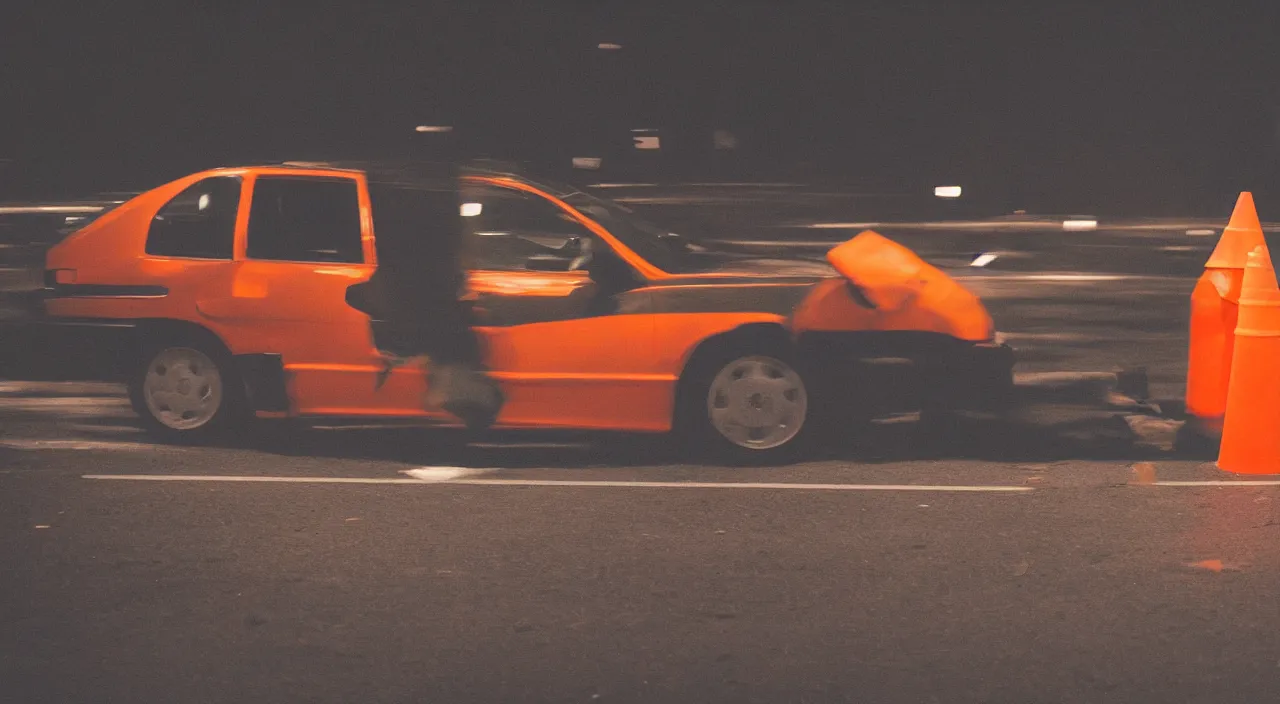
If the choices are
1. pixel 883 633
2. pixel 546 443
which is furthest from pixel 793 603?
pixel 546 443

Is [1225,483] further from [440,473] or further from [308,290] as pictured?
[308,290]

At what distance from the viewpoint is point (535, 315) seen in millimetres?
8242

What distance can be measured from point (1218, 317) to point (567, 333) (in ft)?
11.2

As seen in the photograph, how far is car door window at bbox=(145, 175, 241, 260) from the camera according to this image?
8656mm

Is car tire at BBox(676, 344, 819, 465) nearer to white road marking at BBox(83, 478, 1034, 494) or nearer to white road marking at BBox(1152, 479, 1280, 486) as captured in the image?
white road marking at BBox(83, 478, 1034, 494)

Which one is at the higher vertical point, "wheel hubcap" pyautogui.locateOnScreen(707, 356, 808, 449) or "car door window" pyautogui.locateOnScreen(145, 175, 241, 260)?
"car door window" pyautogui.locateOnScreen(145, 175, 241, 260)

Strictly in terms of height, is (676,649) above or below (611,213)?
below

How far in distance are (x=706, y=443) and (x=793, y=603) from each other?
2.62m

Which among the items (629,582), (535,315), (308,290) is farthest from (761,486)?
(308,290)

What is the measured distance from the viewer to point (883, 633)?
206 inches

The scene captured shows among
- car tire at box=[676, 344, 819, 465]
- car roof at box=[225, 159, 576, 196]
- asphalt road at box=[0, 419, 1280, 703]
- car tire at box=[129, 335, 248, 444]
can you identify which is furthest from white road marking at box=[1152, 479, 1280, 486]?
car tire at box=[129, 335, 248, 444]

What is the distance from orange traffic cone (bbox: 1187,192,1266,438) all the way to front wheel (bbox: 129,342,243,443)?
193 inches

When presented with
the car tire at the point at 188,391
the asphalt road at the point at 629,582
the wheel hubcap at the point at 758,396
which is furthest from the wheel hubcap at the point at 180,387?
the wheel hubcap at the point at 758,396

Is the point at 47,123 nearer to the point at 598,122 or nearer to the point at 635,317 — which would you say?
the point at 598,122
